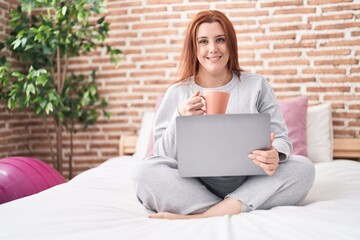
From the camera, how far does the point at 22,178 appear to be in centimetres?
191

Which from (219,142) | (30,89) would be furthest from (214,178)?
(30,89)

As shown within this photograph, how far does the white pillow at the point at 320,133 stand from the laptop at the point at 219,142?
1.24 meters

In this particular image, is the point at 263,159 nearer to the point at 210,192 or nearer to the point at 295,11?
the point at 210,192

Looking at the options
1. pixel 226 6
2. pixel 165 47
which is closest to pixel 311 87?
pixel 226 6

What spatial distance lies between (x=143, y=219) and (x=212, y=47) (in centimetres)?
71

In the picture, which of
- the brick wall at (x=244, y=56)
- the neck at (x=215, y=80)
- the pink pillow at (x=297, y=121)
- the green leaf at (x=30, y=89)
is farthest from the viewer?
the brick wall at (x=244, y=56)

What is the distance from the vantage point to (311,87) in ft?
8.82

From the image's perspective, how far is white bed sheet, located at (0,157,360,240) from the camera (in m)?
1.05

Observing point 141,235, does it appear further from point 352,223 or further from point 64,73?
point 64,73

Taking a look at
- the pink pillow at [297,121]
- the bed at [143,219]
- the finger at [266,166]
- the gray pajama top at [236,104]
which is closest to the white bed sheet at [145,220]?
the bed at [143,219]

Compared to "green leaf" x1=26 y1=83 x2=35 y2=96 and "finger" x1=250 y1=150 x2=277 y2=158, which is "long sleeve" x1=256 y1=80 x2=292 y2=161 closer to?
"finger" x1=250 y1=150 x2=277 y2=158

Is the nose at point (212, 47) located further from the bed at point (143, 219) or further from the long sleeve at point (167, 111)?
the bed at point (143, 219)

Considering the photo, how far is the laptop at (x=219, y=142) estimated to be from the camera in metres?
1.26

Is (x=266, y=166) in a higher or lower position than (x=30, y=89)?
lower
